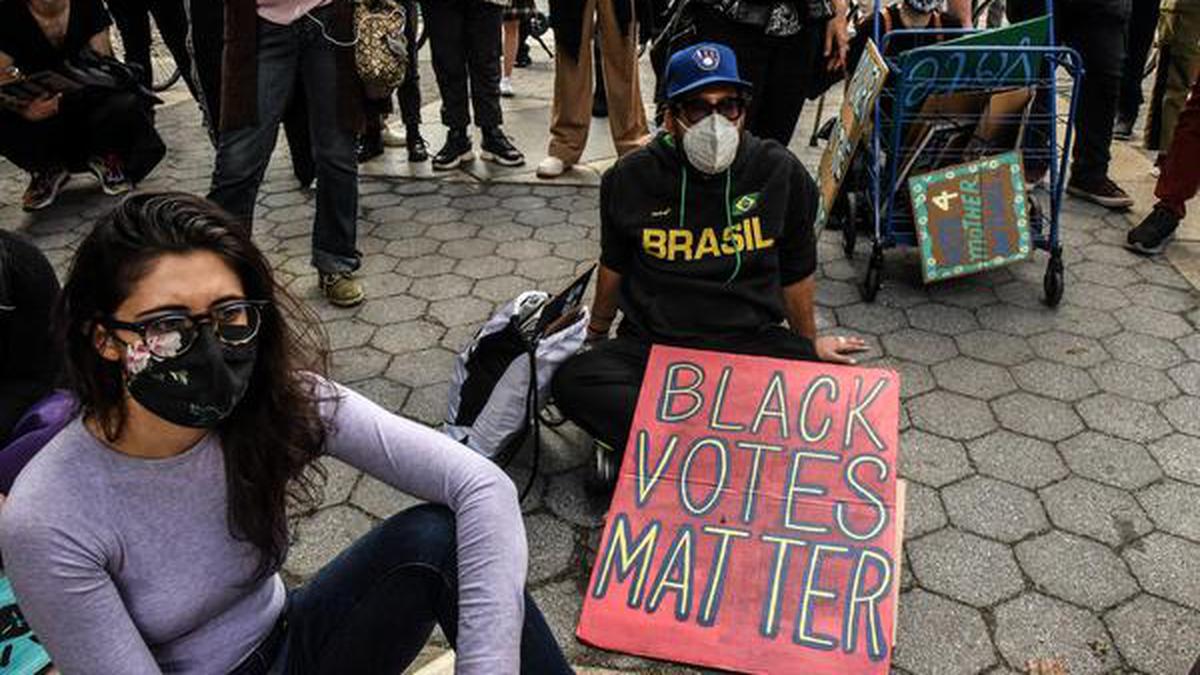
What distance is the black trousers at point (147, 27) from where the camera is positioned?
5.54m

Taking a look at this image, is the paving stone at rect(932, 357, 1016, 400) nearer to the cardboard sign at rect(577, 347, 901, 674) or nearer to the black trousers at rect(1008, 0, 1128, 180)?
the cardboard sign at rect(577, 347, 901, 674)

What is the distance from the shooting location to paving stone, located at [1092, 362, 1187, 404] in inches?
122

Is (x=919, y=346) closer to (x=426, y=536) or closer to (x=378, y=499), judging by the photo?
(x=378, y=499)

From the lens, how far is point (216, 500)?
144 centimetres

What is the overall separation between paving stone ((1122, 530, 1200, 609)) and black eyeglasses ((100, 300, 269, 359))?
2.23 meters

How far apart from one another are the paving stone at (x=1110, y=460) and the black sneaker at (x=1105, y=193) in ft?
7.21

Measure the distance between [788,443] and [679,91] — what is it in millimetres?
1029

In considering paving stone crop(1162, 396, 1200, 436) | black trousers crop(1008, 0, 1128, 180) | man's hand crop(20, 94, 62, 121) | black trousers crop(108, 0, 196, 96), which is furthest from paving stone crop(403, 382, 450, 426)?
black trousers crop(108, 0, 196, 96)

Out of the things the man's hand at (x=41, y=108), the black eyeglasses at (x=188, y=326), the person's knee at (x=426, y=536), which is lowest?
the person's knee at (x=426, y=536)

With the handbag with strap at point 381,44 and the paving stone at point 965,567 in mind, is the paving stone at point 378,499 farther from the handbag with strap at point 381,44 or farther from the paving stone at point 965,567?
the handbag with strap at point 381,44

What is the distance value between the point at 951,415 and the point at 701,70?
143cm

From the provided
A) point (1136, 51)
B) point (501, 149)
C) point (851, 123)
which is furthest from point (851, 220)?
point (1136, 51)

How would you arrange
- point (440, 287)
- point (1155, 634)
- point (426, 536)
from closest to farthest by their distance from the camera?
point (426, 536), point (1155, 634), point (440, 287)

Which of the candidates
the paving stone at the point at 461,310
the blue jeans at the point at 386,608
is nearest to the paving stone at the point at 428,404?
the paving stone at the point at 461,310
